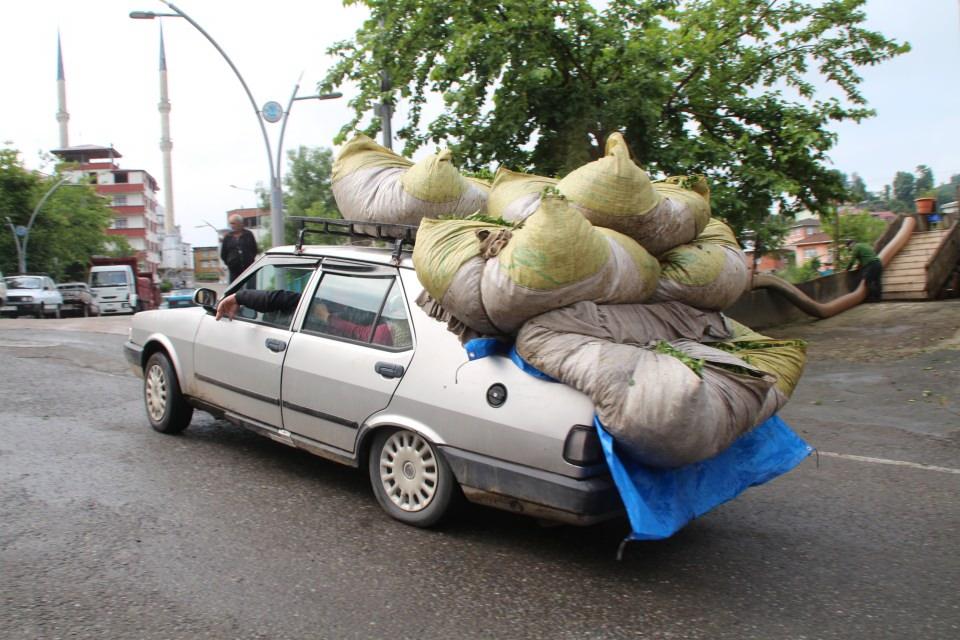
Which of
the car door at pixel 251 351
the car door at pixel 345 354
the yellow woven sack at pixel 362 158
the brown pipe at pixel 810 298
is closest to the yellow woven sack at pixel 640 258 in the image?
the car door at pixel 345 354

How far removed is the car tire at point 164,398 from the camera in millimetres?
5965

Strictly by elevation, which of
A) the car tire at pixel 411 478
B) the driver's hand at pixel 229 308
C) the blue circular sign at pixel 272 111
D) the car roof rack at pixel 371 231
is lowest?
the car tire at pixel 411 478

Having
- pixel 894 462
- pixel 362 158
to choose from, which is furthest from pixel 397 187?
pixel 894 462

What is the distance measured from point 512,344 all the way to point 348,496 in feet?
5.18

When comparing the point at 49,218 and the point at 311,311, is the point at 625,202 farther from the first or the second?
the point at 49,218

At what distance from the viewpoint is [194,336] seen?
A: 18.8 feet

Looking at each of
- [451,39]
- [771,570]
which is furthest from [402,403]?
[451,39]

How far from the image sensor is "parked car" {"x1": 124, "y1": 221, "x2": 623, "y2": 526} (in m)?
3.63

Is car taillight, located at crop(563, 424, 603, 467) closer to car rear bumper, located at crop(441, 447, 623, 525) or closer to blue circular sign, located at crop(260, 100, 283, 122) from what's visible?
car rear bumper, located at crop(441, 447, 623, 525)

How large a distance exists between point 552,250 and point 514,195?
3.35 ft

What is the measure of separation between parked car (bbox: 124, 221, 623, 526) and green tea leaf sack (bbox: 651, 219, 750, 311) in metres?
1.05

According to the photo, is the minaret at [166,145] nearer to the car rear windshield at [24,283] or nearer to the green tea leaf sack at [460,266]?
the car rear windshield at [24,283]

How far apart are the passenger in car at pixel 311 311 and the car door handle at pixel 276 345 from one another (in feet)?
0.69

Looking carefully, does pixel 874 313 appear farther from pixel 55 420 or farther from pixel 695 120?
pixel 55 420
